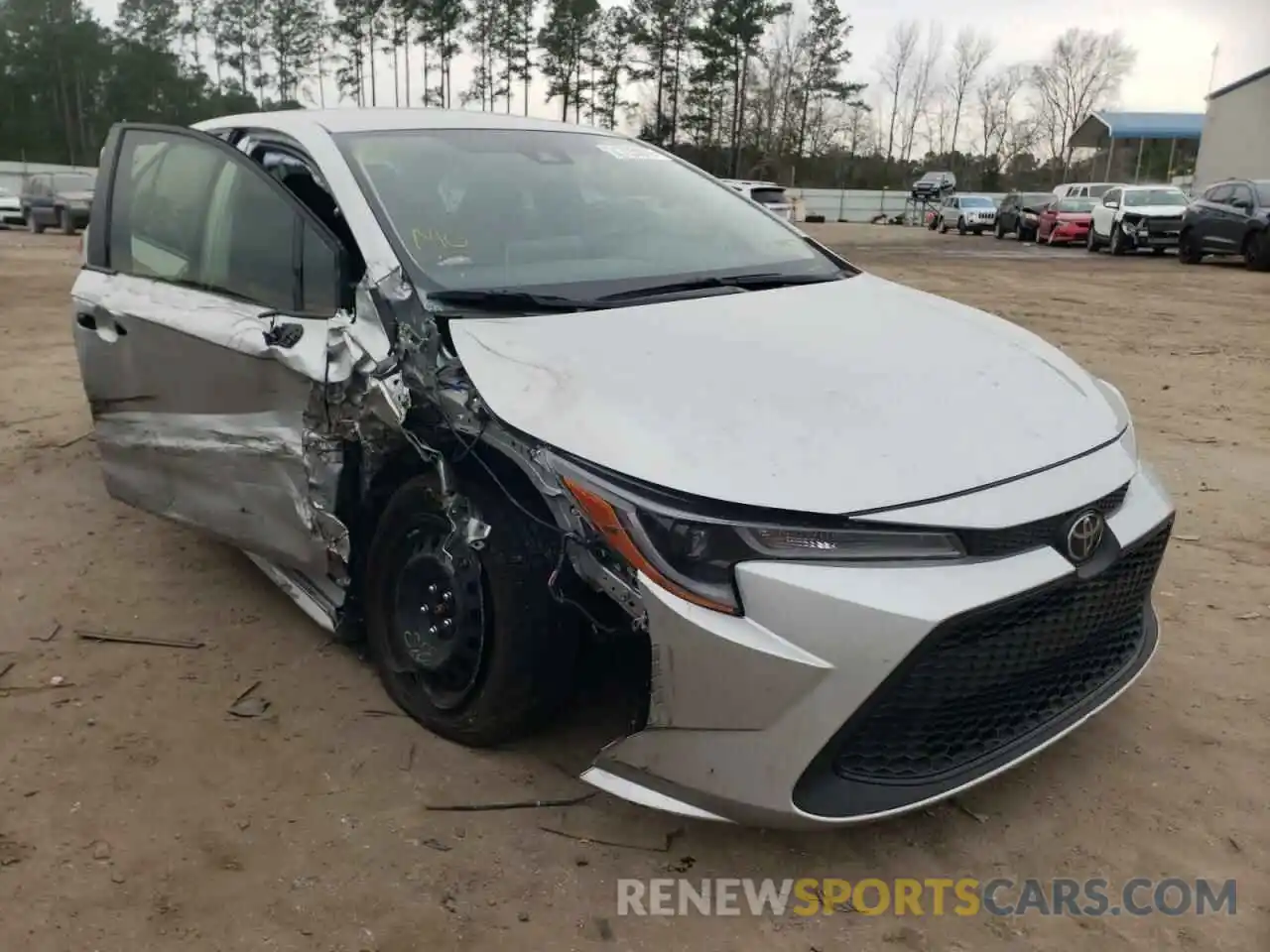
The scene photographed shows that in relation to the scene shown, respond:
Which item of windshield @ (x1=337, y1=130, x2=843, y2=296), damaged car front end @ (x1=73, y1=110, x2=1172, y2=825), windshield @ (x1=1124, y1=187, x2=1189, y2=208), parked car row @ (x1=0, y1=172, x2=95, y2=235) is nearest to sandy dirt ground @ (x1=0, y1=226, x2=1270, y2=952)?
damaged car front end @ (x1=73, y1=110, x2=1172, y2=825)

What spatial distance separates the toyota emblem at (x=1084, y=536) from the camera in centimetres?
231

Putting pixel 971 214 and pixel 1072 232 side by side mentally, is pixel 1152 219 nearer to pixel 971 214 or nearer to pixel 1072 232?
pixel 1072 232

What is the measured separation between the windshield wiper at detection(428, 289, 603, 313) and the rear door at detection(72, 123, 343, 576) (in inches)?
14.9

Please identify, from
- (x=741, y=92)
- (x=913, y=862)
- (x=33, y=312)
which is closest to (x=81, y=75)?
(x=741, y=92)

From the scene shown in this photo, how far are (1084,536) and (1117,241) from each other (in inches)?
939

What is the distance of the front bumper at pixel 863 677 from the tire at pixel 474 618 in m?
0.34

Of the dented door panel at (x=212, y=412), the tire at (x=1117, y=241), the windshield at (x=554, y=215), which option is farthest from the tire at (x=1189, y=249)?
the dented door panel at (x=212, y=412)

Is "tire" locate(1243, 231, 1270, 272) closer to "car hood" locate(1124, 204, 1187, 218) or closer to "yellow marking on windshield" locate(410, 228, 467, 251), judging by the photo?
"car hood" locate(1124, 204, 1187, 218)

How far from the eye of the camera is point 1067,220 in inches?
1067

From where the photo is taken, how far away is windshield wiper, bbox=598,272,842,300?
2949 millimetres

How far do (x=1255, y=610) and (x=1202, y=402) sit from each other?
3.99 meters

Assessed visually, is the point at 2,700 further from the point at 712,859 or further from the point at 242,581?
the point at 712,859

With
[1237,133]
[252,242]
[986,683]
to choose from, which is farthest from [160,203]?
[1237,133]

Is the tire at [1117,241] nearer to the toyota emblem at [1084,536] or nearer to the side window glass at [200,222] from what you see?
the side window glass at [200,222]
